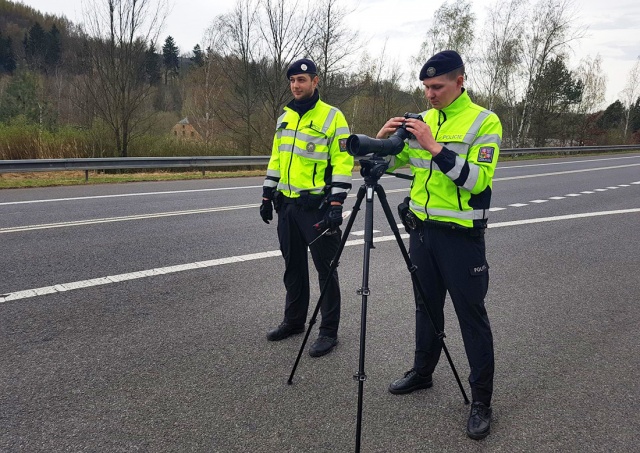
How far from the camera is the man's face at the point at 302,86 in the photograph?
3547mm

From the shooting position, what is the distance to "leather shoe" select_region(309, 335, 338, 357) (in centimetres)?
355

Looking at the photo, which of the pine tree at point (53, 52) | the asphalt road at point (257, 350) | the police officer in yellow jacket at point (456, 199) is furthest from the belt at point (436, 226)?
the pine tree at point (53, 52)

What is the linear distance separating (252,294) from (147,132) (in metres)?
15.5

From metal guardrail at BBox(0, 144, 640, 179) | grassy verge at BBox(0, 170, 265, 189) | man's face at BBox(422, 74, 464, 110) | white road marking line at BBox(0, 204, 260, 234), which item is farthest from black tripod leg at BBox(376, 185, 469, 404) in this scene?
metal guardrail at BBox(0, 144, 640, 179)

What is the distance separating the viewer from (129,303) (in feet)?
14.4

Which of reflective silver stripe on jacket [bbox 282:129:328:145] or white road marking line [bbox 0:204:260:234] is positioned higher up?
reflective silver stripe on jacket [bbox 282:129:328:145]

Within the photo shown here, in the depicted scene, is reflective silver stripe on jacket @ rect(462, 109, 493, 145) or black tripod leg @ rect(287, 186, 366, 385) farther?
black tripod leg @ rect(287, 186, 366, 385)

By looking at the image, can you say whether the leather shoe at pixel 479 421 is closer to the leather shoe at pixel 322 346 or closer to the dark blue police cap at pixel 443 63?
the leather shoe at pixel 322 346

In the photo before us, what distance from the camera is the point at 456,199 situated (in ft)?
8.84

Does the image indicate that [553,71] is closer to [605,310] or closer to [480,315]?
[605,310]

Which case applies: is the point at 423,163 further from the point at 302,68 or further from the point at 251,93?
the point at 251,93

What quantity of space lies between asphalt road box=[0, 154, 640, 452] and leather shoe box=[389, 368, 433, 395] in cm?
5

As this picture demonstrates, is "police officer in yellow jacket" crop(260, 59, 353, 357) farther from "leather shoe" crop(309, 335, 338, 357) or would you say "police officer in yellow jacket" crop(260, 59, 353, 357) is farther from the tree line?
the tree line

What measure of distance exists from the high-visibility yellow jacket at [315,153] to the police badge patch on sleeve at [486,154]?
1.12 meters
